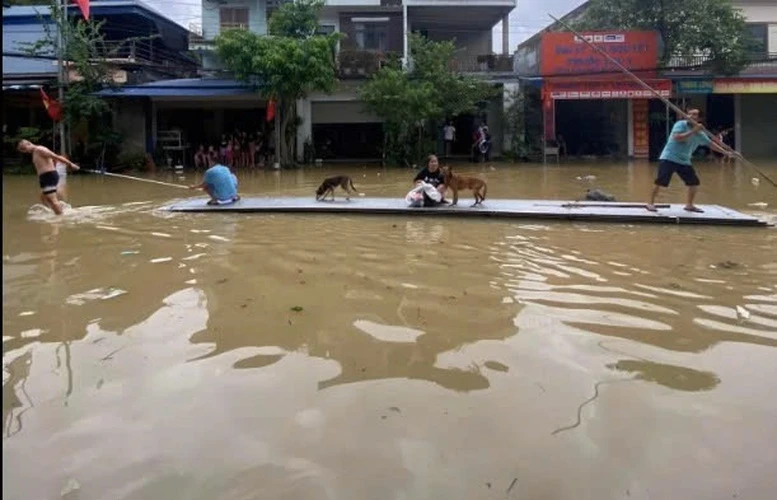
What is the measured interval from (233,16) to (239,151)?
5.10 meters

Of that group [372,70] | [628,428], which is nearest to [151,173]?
[372,70]

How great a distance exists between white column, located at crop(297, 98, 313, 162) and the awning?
92.6 inches

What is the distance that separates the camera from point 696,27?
83.1ft

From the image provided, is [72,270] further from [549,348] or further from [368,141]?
[368,141]

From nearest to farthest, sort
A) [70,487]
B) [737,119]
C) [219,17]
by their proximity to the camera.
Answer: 1. [70,487]
2. [219,17]
3. [737,119]

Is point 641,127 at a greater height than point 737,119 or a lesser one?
lesser

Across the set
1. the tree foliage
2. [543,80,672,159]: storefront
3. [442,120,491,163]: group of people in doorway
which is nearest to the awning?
the tree foliage

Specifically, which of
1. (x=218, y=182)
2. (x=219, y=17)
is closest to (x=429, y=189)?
(x=218, y=182)

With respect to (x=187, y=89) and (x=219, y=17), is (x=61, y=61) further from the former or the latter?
(x=219, y=17)

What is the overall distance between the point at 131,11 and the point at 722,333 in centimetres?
2375

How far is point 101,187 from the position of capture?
56.7ft

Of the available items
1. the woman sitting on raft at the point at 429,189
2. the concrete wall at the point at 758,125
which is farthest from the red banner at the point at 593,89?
the woman sitting on raft at the point at 429,189

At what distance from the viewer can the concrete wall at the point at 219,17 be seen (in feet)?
86.2

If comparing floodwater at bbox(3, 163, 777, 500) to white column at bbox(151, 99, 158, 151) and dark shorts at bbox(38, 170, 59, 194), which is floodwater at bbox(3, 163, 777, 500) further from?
white column at bbox(151, 99, 158, 151)
